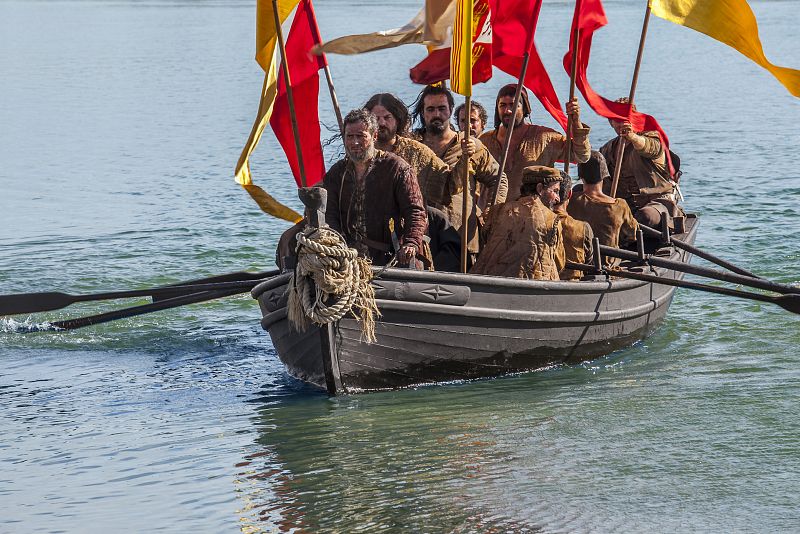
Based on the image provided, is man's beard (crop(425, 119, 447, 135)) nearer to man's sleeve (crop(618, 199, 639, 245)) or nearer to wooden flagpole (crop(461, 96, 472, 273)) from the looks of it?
wooden flagpole (crop(461, 96, 472, 273))

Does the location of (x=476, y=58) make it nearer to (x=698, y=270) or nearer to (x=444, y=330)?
(x=698, y=270)

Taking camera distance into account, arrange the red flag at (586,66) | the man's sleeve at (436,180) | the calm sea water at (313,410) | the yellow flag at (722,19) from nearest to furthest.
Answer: the calm sea water at (313,410) → the man's sleeve at (436,180) → the yellow flag at (722,19) → the red flag at (586,66)

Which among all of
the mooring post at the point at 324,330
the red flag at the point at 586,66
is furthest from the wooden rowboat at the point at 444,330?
the red flag at the point at 586,66

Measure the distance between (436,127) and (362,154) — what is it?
49.4 inches

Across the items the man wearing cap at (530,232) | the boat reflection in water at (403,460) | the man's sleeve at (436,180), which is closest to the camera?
the boat reflection in water at (403,460)

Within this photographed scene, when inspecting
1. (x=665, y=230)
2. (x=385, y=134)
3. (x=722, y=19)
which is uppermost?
(x=722, y=19)

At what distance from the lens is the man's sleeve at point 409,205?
8.81 meters

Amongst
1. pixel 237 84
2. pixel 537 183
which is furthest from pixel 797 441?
pixel 237 84

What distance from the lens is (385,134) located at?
948 cm

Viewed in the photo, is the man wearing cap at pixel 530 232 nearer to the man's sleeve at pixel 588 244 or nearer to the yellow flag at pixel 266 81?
the man's sleeve at pixel 588 244

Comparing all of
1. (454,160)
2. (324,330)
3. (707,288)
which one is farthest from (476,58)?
(324,330)

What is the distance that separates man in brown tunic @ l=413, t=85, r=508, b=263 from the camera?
9680 mm

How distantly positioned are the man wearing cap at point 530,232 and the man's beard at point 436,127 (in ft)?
2.78

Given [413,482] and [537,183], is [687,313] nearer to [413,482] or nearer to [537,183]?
[537,183]
